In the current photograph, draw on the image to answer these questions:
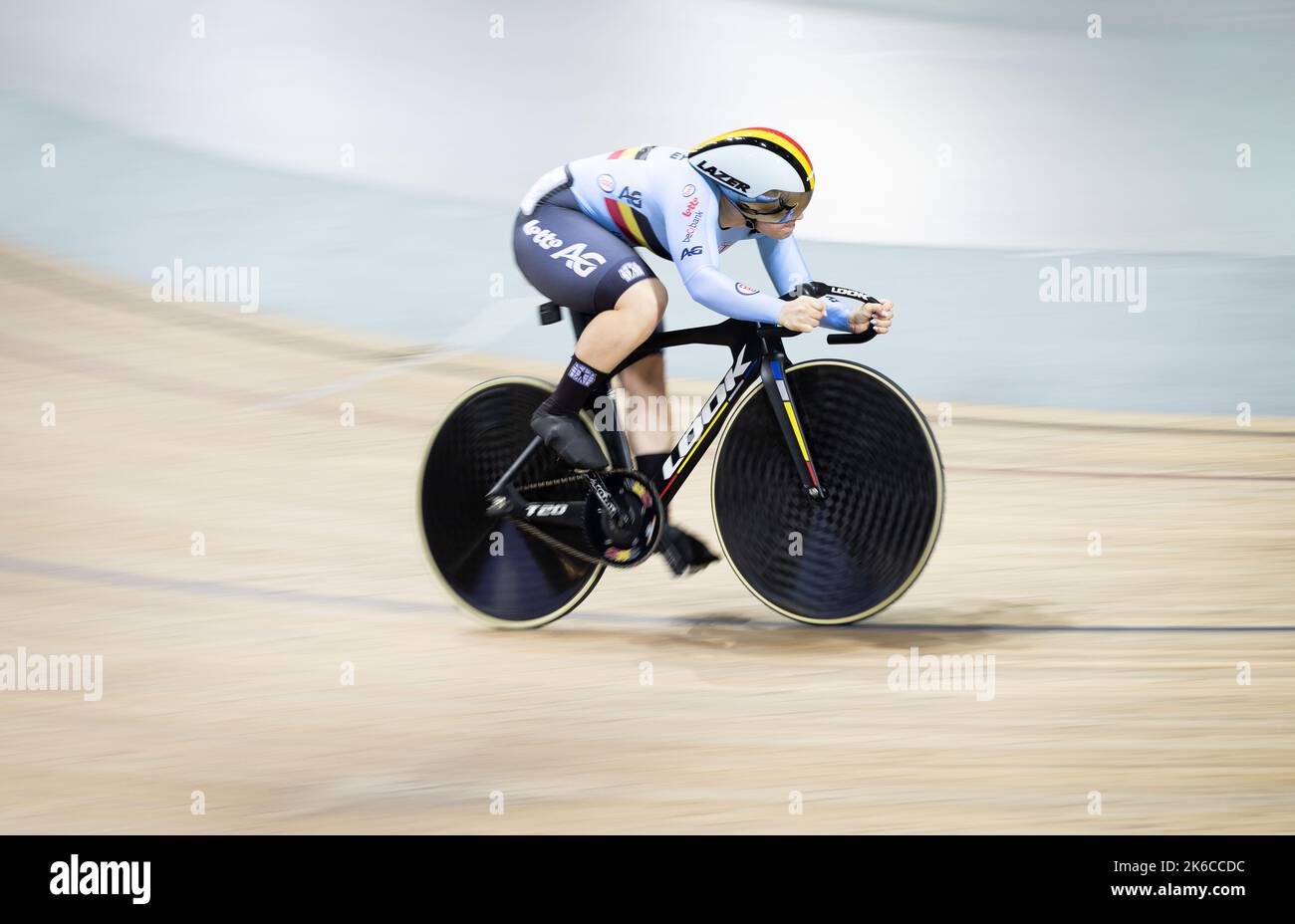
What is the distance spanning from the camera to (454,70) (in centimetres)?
925

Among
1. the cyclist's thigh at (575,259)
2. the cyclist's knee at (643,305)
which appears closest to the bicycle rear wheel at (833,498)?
the cyclist's knee at (643,305)

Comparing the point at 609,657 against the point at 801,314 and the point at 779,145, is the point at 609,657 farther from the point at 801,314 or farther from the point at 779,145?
the point at 779,145

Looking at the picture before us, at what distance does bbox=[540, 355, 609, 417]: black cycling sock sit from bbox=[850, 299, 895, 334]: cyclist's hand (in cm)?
61

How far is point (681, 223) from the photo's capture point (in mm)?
3477

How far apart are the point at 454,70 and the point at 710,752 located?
6922 millimetres

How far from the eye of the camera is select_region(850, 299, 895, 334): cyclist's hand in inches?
134

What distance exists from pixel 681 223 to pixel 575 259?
11.5 inches

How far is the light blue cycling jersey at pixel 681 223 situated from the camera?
3410 millimetres

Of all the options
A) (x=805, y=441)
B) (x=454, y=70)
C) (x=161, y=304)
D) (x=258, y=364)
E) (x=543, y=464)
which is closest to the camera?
(x=805, y=441)

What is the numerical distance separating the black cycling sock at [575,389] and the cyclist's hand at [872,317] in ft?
2.00

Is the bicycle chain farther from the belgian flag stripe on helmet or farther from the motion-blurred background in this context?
the motion-blurred background

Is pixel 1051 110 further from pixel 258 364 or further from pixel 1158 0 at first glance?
pixel 258 364

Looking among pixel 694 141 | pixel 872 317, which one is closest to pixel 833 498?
pixel 872 317

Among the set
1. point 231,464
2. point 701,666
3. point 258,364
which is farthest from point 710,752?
point 258,364
